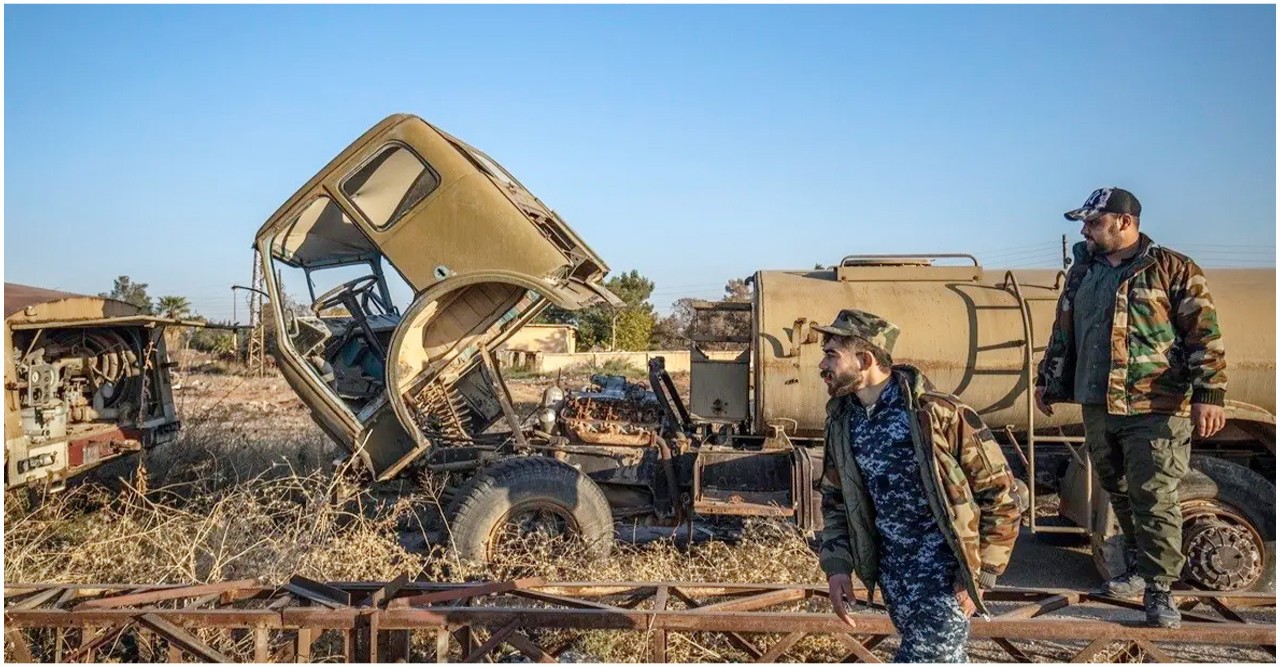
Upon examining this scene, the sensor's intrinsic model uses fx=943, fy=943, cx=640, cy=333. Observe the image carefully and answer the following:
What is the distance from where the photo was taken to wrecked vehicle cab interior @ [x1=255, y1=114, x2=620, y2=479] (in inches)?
250

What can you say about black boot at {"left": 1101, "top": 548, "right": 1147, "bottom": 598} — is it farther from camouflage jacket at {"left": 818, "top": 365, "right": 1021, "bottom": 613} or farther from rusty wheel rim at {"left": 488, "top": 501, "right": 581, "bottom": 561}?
rusty wheel rim at {"left": 488, "top": 501, "right": 581, "bottom": 561}

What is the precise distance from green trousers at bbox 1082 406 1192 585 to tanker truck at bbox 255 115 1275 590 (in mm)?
1746

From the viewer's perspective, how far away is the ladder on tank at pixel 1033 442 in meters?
6.06

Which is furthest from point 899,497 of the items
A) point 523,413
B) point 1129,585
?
point 523,413

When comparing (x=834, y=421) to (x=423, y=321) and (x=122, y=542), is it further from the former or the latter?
(x=122, y=542)

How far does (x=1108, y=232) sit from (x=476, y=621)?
3.37 meters

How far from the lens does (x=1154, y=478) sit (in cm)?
415

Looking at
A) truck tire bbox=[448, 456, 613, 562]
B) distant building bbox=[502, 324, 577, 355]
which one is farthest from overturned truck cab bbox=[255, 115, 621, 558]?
distant building bbox=[502, 324, 577, 355]

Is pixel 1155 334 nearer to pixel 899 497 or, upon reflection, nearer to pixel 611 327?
pixel 899 497

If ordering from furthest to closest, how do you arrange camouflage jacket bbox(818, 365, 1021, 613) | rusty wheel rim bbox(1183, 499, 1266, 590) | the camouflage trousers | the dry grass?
rusty wheel rim bbox(1183, 499, 1266, 590) → the dry grass → the camouflage trousers → camouflage jacket bbox(818, 365, 1021, 613)

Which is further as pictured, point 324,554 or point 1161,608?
point 324,554

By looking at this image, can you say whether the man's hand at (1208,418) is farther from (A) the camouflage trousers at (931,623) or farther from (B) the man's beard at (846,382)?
(B) the man's beard at (846,382)

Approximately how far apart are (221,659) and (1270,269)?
7193mm

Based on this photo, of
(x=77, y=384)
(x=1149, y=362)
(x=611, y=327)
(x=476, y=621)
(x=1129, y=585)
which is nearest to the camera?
(x=1149, y=362)
